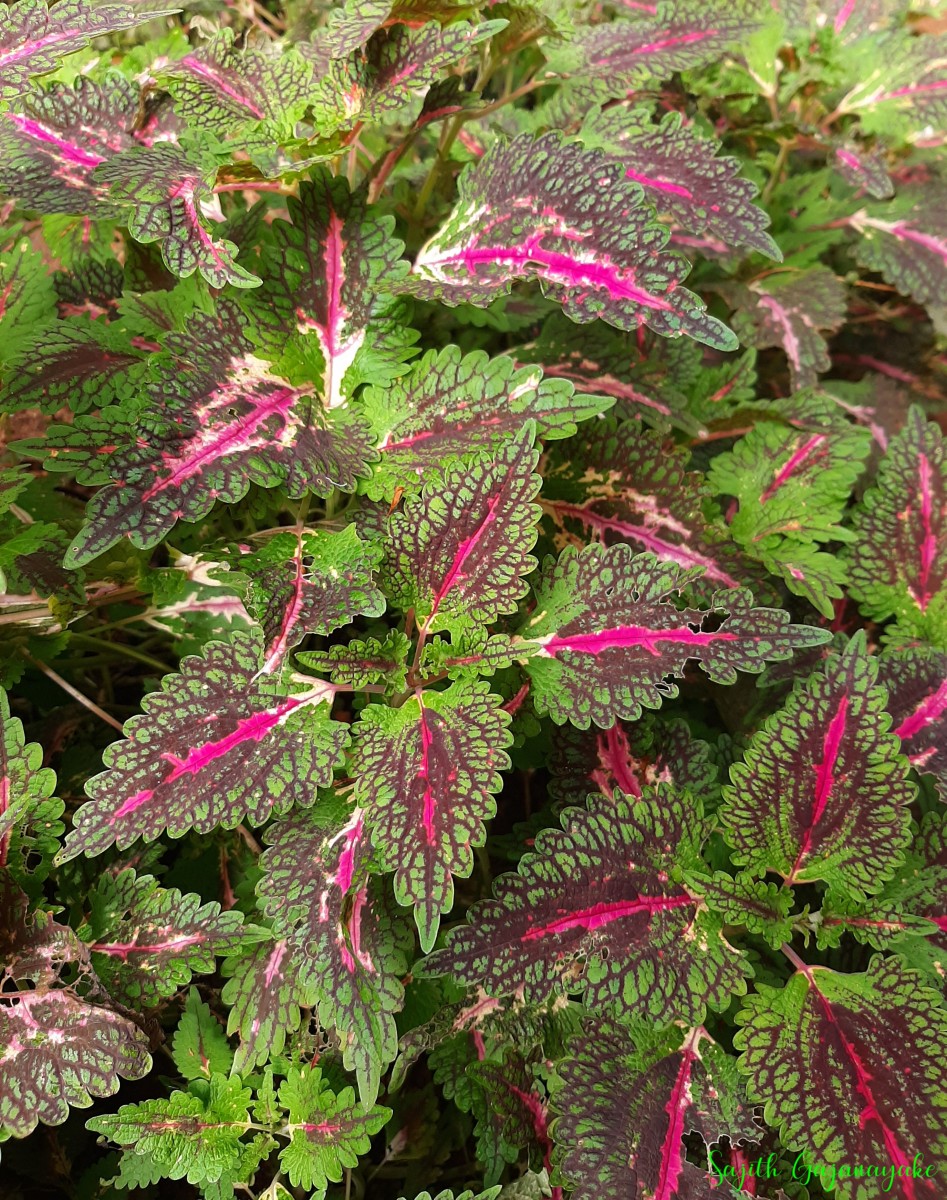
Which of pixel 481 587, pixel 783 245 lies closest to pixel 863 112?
pixel 783 245

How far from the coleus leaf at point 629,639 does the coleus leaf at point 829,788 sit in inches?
2.5

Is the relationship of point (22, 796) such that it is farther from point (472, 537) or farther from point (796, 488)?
point (796, 488)

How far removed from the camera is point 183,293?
1142 millimetres

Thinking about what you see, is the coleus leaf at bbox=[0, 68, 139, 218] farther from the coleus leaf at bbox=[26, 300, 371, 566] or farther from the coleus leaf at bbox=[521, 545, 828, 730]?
the coleus leaf at bbox=[521, 545, 828, 730]

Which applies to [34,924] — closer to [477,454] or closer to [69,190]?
[477,454]

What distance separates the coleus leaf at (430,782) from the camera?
2.56 ft

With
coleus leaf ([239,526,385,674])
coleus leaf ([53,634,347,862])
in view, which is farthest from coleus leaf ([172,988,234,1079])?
coleus leaf ([239,526,385,674])

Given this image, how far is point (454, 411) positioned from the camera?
3.23 ft

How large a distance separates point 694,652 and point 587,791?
0.78 ft

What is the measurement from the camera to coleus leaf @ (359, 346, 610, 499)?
37.4 inches

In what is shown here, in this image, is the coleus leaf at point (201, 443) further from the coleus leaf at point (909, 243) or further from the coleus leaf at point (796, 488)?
the coleus leaf at point (909, 243)

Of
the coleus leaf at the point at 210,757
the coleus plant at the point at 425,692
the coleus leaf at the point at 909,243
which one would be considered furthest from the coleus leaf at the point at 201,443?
the coleus leaf at the point at 909,243

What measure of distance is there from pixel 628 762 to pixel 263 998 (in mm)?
446

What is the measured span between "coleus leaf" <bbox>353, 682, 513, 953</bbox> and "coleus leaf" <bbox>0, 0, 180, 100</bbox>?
66cm
